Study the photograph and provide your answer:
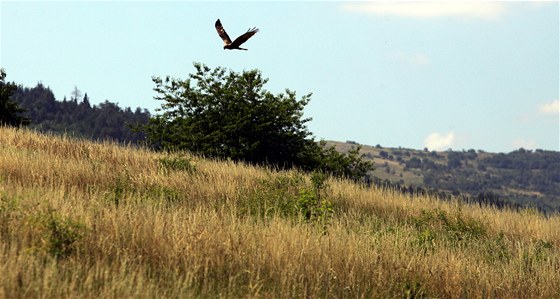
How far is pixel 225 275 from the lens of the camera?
25.8 ft

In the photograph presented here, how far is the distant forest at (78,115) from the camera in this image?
5453 inches

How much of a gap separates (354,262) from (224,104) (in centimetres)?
2585

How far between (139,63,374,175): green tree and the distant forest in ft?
307

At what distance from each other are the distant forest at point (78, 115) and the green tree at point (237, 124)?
93678mm

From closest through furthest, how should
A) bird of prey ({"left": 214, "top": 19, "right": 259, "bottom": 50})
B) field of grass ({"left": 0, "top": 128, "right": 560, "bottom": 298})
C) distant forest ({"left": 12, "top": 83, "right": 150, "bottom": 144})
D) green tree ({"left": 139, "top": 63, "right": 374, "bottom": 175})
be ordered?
field of grass ({"left": 0, "top": 128, "right": 560, "bottom": 298})
bird of prey ({"left": 214, "top": 19, "right": 259, "bottom": 50})
green tree ({"left": 139, "top": 63, "right": 374, "bottom": 175})
distant forest ({"left": 12, "top": 83, "right": 150, "bottom": 144})

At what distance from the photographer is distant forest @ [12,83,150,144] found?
454ft

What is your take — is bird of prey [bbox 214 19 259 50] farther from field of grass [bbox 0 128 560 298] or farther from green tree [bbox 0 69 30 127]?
green tree [bbox 0 69 30 127]

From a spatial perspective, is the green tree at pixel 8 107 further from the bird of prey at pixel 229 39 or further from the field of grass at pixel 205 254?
the bird of prey at pixel 229 39

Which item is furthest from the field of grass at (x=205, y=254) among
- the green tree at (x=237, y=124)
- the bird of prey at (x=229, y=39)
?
the green tree at (x=237, y=124)

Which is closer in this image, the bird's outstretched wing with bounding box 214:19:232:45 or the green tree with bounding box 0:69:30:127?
the bird's outstretched wing with bounding box 214:19:232:45

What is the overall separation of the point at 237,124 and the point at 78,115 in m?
128

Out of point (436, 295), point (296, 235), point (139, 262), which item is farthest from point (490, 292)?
point (139, 262)

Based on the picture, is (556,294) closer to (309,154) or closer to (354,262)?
(354,262)

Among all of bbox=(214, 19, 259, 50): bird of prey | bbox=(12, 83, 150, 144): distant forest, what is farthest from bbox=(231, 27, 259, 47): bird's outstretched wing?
bbox=(12, 83, 150, 144): distant forest
